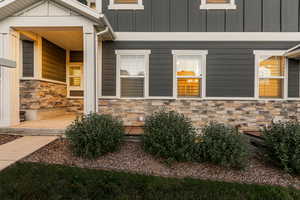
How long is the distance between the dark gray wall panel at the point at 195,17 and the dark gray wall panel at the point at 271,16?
2038 millimetres

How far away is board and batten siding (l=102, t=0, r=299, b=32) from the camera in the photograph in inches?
218

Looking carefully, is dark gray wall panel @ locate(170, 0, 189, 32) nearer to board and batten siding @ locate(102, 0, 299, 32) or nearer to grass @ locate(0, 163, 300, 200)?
board and batten siding @ locate(102, 0, 299, 32)

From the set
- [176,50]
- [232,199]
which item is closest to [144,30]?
[176,50]

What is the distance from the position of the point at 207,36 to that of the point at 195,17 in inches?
30.0

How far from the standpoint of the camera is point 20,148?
12.7 ft

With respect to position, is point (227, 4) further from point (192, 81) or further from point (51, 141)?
point (51, 141)

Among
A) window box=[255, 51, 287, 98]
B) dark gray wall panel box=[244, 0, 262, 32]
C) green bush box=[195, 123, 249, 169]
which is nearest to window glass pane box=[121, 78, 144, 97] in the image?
green bush box=[195, 123, 249, 169]

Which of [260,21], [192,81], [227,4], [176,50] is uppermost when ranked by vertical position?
[227,4]

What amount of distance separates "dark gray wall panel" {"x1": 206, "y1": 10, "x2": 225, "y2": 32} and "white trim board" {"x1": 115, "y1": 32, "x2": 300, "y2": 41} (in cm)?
21

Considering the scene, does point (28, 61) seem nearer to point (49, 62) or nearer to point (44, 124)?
point (49, 62)

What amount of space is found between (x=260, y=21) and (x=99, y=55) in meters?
5.49

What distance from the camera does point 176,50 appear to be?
5.60m

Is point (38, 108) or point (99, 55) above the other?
point (99, 55)

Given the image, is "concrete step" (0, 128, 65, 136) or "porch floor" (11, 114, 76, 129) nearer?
"concrete step" (0, 128, 65, 136)
